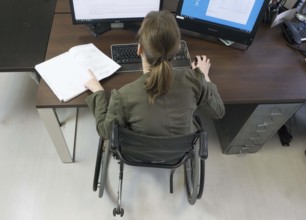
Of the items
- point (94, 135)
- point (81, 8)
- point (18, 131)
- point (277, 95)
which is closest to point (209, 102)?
point (277, 95)

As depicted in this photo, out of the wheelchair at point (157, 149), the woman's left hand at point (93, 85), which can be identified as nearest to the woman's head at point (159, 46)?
the wheelchair at point (157, 149)

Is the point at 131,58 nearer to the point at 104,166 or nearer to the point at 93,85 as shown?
the point at 93,85

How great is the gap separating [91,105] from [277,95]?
3.14ft

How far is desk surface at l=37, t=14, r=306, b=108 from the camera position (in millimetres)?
1337

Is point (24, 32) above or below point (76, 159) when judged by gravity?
above

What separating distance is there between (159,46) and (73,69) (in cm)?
61

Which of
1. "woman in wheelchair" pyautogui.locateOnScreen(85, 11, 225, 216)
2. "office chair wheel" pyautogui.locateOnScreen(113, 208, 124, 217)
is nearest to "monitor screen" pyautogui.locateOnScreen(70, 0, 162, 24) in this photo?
"woman in wheelchair" pyautogui.locateOnScreen(85, 11, 225, 216)

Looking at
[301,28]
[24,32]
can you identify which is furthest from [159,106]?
[301,28]

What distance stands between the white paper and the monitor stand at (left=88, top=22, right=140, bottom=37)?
15 centimetres

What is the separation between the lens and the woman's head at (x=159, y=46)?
35.5 inches

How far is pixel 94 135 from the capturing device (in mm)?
1938

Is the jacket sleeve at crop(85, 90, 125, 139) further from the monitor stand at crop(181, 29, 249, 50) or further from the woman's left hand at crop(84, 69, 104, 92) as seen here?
the monitor stand at crop(181, 29, 249, 50)

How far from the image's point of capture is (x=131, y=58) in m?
1.42

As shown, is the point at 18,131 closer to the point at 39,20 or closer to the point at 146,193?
the point at 39,20
